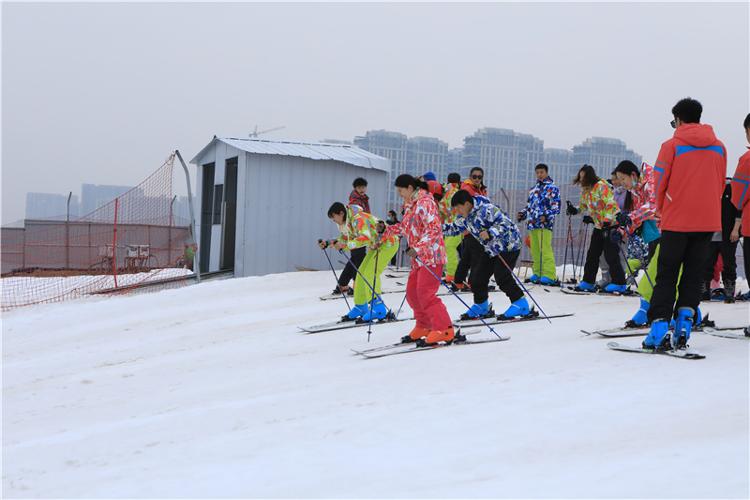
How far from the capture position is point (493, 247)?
819cm

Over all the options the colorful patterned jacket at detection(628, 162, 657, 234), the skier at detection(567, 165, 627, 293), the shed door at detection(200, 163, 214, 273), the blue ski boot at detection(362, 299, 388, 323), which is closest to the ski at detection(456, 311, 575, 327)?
the blue ski boot at detection(362, 299, 388, 323)

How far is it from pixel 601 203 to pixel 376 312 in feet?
11.4

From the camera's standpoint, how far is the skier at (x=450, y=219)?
455 inches

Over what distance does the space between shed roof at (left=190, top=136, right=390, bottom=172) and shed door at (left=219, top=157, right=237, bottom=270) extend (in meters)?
0.68

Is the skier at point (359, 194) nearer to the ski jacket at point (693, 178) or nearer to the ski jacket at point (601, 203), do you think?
the ski jacket at point (601, 203)

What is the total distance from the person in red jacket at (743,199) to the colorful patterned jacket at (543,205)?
15.4ft

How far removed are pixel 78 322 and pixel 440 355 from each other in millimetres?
7260

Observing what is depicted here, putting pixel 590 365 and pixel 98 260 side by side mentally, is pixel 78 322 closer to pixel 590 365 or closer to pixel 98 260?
pixel 590 365

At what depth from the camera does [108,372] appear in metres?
7.87

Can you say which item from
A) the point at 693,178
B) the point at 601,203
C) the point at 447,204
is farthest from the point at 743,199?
the point at 447,204

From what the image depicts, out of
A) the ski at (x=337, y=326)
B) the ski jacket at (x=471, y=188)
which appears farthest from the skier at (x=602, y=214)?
the ski at (x=337, y=326)

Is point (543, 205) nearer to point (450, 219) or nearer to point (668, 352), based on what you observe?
point (450, 219)

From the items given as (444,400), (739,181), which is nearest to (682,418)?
(444,400)

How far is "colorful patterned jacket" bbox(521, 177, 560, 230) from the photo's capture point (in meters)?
11.7
